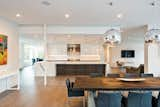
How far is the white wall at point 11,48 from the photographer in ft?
22.9

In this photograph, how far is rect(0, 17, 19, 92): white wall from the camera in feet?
22.9

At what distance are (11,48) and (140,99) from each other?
5967 millimetres

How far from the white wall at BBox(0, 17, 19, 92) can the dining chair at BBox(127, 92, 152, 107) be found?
16.2 feet

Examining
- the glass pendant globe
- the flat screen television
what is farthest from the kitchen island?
the glass pendant globe

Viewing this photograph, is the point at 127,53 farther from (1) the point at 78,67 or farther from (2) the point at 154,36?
(2) the point at 154,36

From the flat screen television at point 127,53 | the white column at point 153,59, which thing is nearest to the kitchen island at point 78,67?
the white column at point 153,59

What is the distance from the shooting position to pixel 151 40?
15.5 ft

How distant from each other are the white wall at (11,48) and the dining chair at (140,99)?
16.2ft

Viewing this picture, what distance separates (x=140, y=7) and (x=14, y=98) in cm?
487

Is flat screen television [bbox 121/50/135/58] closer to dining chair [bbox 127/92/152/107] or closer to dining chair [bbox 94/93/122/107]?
dining chair [bbox 127/92/152/107]

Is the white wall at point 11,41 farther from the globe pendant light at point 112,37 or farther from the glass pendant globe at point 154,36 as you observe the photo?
the glass pendant globe at point 154,36

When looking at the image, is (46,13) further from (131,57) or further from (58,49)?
(131,57)

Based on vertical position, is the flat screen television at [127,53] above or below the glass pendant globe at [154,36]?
below

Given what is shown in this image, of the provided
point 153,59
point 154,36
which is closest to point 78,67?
point 153,59
